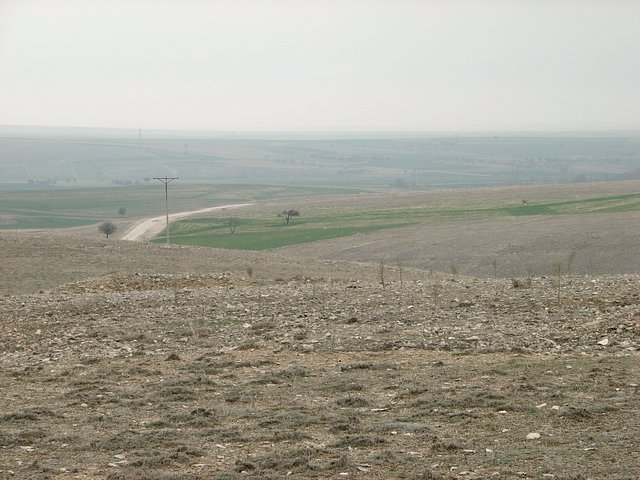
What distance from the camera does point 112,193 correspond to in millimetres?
144125

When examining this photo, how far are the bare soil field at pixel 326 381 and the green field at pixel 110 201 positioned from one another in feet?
288

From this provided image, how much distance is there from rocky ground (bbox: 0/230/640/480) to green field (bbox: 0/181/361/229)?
88026 mm

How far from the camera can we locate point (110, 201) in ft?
436

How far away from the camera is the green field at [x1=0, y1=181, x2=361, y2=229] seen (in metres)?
112

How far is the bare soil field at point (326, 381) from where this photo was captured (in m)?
8.52

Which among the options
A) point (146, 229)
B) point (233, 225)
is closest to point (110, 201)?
point (146, 229)

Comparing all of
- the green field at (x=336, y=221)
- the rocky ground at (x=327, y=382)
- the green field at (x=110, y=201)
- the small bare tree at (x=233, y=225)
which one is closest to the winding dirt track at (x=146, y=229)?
the green field at (x=336, y=221)

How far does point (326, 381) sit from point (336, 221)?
Result: 69609 millimetres

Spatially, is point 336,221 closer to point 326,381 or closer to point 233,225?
point 233,225

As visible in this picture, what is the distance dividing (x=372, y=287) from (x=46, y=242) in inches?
953

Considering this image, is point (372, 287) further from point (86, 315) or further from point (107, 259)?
point (107, 259)

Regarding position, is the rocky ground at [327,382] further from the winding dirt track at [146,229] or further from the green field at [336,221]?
the winding dirt track at [146,229]

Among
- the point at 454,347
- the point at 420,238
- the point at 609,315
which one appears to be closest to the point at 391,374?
the point at 454,347

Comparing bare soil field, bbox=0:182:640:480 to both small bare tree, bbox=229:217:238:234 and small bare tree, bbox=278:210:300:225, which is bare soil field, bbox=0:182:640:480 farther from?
small bare tree, bbox=278:210:300:225
